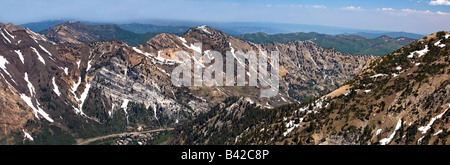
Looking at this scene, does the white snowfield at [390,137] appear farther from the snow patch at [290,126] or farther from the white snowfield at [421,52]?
the white snowfield at [421,52]

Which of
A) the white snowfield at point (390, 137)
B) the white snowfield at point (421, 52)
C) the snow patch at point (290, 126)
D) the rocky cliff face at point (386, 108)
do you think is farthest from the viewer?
the white snowfield at point (421, 52)

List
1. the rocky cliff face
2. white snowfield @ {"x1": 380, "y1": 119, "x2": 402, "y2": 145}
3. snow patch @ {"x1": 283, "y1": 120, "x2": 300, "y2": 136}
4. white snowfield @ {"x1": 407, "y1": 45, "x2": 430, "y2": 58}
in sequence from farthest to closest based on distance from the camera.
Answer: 1. white snowfield @ {"x1": 407, "y1": 45, "x2": 430, "y2": 58}
2. snow patch @ {"x1": 283, "y1": 120, "x2": 300, "y2": 136}
3. white snowfield @ {"x1": 380, "y1": 119, "x2": 402, "y2": 145}
4. the rocky cliff face

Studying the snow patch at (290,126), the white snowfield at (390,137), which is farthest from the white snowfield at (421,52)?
the snow patch at (290,126)

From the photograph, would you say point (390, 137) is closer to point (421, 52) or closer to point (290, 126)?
point (290, 126)

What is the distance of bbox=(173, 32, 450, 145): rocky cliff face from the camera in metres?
96.5

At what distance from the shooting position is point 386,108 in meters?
110

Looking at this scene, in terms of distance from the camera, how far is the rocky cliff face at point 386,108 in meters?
96.5

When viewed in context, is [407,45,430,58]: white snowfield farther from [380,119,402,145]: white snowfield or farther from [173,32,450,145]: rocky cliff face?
[380,119,402,145]: white snowfield

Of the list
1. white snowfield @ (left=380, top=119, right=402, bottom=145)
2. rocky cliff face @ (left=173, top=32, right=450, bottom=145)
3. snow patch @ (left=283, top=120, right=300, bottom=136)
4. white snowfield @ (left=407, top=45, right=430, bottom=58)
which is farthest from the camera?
white snowfield @ (left=407, top=45, right=430, bottom=58)

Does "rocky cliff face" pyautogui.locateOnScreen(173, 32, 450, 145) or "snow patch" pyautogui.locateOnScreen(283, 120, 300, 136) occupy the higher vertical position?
"rocky cliff face" pyautogui.locateOnScreen(173, 32, 450, 145)

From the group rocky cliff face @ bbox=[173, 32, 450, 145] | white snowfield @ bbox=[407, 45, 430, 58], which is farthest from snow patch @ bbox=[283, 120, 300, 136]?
white snowfield @ bbox=[407, 45, 430, 58]
